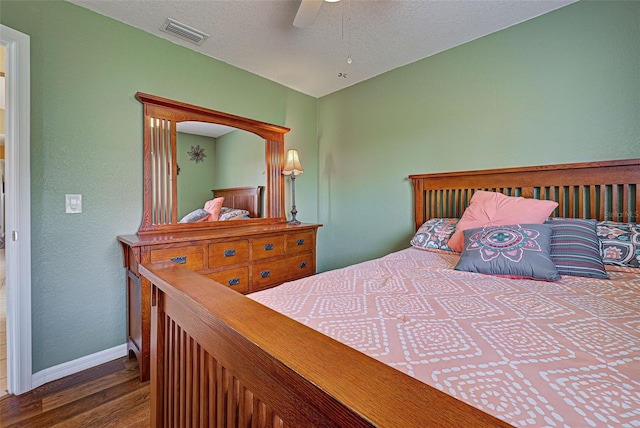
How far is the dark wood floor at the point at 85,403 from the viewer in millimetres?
1384

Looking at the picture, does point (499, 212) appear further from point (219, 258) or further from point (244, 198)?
point (244, 198)

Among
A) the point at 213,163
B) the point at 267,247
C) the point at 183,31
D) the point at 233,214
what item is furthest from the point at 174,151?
the point at 267,247

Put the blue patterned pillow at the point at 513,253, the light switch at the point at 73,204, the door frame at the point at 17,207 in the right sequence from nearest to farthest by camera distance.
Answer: the blue patterned pillow at the point at 513,253 → the door frame at the point at 17,207 → the light switch at the point at 73,204

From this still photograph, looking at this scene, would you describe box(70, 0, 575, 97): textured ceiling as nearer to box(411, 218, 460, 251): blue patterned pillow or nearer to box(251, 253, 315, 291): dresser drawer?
box(411, 218, 460, 251): blue patterned pillow

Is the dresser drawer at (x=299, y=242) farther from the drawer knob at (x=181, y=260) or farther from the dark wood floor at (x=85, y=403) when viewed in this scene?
the dark wood floor at (x=85, y=403)

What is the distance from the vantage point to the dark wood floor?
4.54 ft

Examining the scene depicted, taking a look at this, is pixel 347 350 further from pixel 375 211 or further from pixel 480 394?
pixel 375 211

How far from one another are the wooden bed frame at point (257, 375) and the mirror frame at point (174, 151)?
1.31 meters

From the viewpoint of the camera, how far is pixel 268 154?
2.96m

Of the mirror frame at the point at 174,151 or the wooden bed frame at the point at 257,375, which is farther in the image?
the mirror frame at the point at 174,151

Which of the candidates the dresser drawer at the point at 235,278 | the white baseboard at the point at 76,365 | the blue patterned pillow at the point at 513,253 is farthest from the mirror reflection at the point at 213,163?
the blue patterned pillow at the point at 513,253

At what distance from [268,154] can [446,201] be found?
1.85 metres

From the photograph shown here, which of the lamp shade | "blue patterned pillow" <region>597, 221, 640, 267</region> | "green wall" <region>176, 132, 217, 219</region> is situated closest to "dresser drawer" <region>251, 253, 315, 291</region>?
"green wall" <region>176, 132, 217, 219</region>

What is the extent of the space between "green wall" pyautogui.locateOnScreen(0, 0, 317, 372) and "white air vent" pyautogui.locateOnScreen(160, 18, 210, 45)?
0.15 metres
